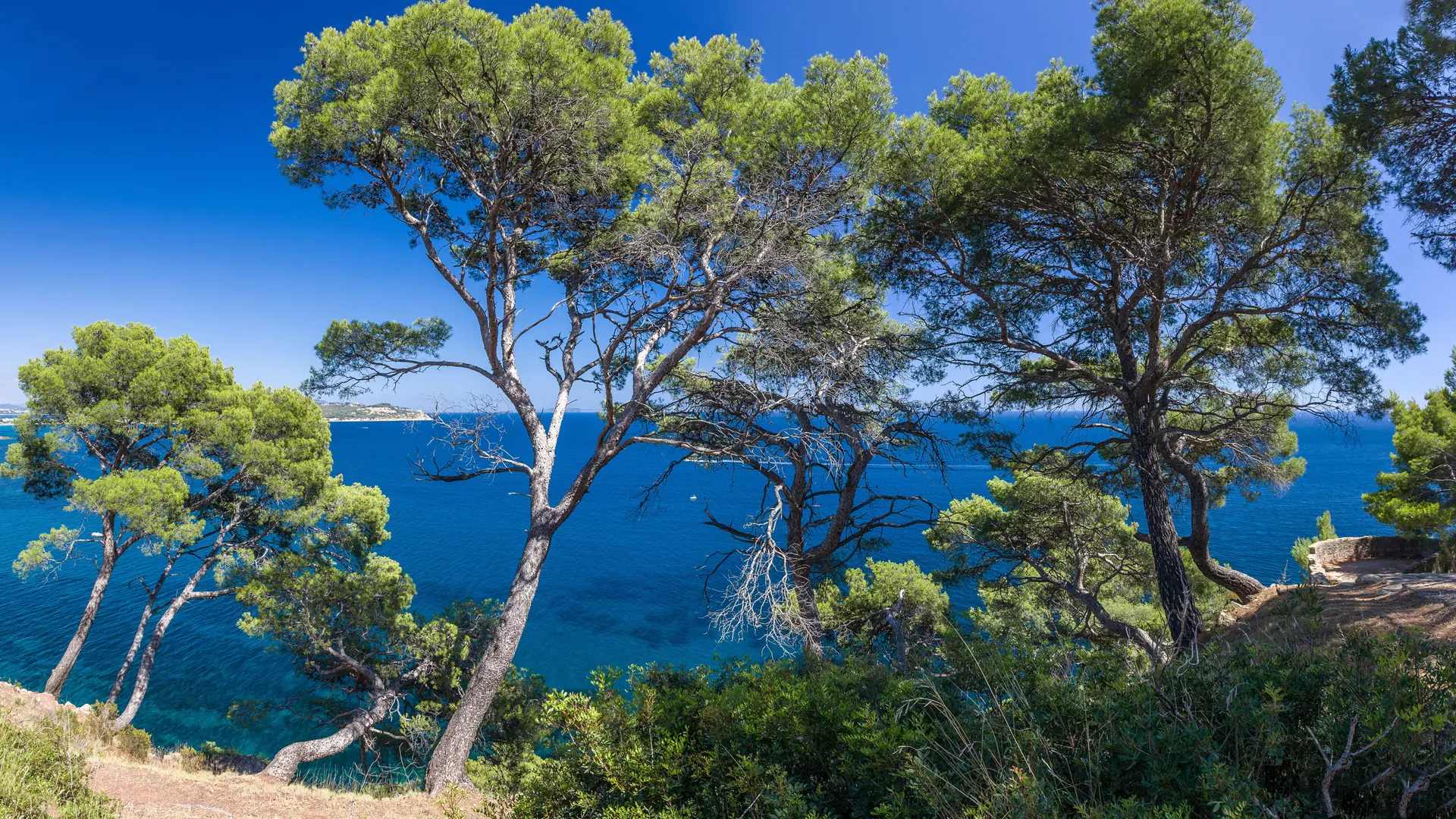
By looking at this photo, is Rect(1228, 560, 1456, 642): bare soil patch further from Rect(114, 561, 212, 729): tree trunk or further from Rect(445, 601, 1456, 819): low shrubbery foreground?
Rect(114, 561, 212, 729): tree trunk

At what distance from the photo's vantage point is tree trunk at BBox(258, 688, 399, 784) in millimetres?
8398

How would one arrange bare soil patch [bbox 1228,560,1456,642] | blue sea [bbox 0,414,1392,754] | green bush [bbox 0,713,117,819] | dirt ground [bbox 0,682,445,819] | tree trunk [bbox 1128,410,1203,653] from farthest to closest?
blue sea [bbox 0,414,1392,754], tree trunk [bbox 1128,410,1203,653], bare soil patch [bbox 1228,560,1456,642], dirt ground [bbox 0,682,445,819], green bush [bbox 0,713,117,819]

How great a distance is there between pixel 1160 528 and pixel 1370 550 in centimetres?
1075

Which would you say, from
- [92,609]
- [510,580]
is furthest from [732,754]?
[510,580]

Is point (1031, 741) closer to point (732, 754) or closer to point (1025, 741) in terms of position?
point (1025, 741)

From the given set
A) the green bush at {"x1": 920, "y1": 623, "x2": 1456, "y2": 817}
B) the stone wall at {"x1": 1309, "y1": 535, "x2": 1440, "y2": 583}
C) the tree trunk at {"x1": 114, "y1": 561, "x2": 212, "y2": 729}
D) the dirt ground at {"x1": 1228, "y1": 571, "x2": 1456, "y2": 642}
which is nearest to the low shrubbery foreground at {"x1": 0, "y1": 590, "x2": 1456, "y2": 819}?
the green bush at {"x1": 920, "y1": 623, "x2": 1456, "y2": 817}

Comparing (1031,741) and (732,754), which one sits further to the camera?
(732,754)

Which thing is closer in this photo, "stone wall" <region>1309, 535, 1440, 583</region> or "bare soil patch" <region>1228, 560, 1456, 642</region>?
"bare soil patch" <region>1228, 560, 1456, 642</region>

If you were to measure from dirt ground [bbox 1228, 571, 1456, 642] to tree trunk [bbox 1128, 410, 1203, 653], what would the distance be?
2.05 feet

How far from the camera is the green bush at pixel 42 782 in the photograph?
12.0 ft

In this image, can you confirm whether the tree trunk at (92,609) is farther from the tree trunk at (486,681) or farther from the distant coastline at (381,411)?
the tree trunk at (486,681)

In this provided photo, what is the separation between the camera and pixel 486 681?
6.82 m

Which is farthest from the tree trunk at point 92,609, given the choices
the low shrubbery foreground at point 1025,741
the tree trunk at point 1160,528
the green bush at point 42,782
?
the tree trunk at point 1160,528

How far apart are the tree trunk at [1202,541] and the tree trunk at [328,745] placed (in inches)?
534
